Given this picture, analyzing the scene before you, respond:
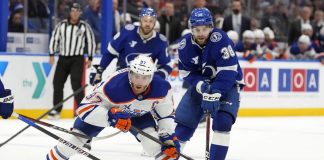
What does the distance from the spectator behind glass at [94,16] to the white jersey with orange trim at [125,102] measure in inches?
212

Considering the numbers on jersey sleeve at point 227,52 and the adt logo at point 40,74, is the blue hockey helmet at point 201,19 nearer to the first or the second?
the numbers on jersey sleeve at point 227,52

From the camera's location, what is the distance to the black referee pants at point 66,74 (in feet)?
29.7

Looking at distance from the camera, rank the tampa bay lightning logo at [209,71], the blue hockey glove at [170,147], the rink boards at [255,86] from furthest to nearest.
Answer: the rink boards at [255,86] → the tampa bay lightning logo at [209,71] → the blue hockey glove at [170,147]

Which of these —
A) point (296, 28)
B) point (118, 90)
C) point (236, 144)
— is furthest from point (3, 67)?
point (296, 28)

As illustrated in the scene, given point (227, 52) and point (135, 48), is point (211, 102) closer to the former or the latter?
point (227, 52)

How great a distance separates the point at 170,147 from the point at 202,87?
601mm

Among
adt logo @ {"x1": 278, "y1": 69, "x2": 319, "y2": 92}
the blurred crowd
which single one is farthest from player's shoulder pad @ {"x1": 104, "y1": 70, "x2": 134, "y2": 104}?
adt logo @ {"x1": 278, "y1": 69, "x2": 319, "y2": 92}

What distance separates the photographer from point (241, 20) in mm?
11062

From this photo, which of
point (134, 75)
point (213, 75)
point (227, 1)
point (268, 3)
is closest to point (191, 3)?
point (227, 1)

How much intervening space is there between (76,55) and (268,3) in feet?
13.4

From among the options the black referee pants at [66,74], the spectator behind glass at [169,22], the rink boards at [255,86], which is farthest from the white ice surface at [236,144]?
the spectator behind glass at [169,22]

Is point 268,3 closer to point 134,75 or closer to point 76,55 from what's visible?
point 76,55

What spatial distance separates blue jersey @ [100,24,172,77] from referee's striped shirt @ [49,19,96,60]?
7.56 ft

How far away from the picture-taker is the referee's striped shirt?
9.18 metres
